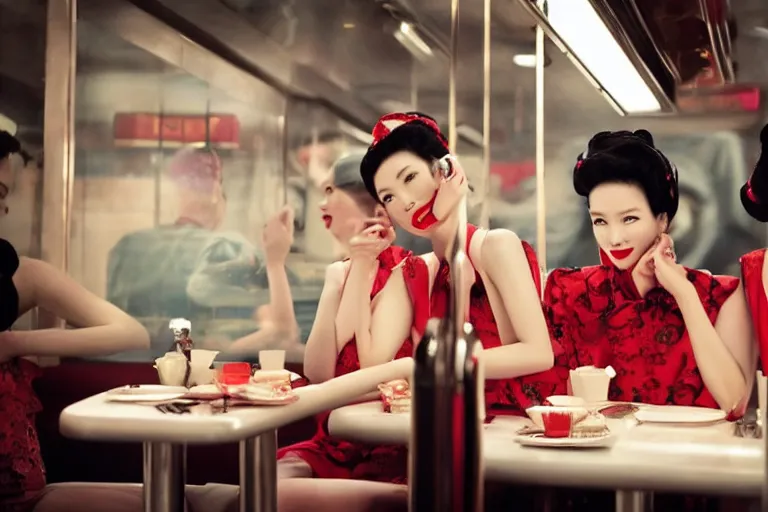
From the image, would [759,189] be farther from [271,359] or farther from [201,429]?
[201,429]

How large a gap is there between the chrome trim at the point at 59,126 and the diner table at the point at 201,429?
3.73 ft

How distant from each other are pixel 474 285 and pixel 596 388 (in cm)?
64

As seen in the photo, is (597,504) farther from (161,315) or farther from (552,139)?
(161,315)

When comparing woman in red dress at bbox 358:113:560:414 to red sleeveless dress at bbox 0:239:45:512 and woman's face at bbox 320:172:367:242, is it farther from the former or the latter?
red sleeveless dress at bbox 0:239:45:512

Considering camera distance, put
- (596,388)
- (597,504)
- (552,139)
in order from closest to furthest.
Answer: (596,388), (597,504), (552,139)

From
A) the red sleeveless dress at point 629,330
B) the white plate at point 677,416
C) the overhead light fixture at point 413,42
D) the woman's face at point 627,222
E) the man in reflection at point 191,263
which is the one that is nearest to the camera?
the white plate at point 677,416

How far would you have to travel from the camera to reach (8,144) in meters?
3.38

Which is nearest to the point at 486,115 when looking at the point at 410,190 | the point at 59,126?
the point at 410,190

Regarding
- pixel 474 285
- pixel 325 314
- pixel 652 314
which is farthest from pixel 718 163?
pixel 325 314

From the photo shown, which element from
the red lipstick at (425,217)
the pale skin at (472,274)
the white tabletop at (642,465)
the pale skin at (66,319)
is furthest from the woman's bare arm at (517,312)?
the pale skin at (66,319)

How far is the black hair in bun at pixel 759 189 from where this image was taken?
110 inches

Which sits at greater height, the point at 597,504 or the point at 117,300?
the point at 117,300

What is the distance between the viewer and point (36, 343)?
3.35 meters

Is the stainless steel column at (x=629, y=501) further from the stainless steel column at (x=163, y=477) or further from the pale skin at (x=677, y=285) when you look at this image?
the stainless steel column at (x=163, y=477)
